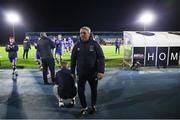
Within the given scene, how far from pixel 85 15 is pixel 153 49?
42.7 metres

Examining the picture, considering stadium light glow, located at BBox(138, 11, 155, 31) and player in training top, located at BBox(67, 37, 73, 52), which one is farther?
stadium light glow, located at BBox(138, 11, 155, 31)

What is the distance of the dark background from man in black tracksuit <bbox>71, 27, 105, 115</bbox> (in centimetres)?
4737

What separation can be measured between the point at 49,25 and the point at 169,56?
140 feet

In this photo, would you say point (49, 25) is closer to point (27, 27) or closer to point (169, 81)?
point (27, 27)

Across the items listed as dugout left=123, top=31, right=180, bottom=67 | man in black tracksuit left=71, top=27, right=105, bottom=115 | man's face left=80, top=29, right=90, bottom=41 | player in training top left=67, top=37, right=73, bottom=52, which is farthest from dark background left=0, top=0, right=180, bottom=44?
Result: man's face left=80, top=29, right=90, bottom=41

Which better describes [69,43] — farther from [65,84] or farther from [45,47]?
[65,84]

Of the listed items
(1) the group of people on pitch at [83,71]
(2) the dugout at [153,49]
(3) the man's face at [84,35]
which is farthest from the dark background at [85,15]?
(3) the man's face at [84,35]

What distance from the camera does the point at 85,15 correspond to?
2249 inches

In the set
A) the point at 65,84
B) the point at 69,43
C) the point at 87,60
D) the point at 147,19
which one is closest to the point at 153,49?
the point at 65,84

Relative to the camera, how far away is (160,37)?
15914 millimetres

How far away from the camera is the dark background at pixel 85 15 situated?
54.7 meters

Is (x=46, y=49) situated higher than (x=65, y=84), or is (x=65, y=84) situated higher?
(x=46, y=49)

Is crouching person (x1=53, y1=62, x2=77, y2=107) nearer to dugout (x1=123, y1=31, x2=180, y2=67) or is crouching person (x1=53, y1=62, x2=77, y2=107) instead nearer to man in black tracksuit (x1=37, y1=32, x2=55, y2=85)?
man in black tracksuit (x1=37, y1=32, x2=55, y2=85)

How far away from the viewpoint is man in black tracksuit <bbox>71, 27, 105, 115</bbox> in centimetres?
683
